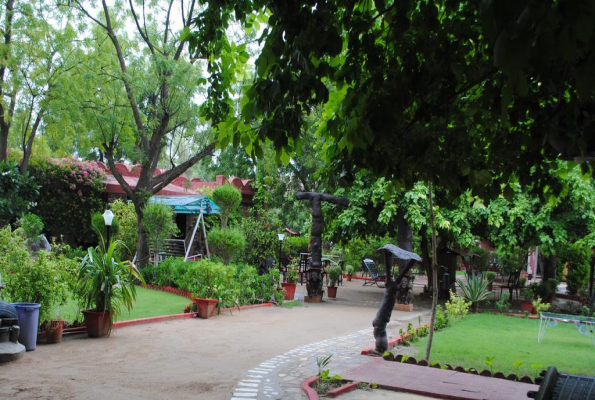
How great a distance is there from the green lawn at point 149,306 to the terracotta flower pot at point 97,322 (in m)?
0.61

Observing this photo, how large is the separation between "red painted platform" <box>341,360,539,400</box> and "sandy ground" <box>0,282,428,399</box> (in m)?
1.81

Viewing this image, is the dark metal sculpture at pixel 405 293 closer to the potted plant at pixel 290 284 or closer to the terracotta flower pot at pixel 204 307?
the potted plant at pixel 290 284

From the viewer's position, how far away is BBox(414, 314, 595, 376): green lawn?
813 centimetres

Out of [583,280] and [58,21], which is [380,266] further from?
[58,21]

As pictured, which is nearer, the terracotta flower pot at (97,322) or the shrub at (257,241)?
the terracotta flower pot at (97,322)

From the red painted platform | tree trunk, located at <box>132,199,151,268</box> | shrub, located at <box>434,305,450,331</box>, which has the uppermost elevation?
tree trunk, located at <box>132,199,151,268</box>

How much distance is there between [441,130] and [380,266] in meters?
22.0

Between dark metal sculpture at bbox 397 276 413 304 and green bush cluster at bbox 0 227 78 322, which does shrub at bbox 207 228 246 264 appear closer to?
dark metal sculpture at bbox 397 276 413 304

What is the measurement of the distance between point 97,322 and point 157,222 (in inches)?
311

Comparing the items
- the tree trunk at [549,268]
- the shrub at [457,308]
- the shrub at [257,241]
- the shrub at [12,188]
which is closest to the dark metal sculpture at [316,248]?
the shrub at [257,241]

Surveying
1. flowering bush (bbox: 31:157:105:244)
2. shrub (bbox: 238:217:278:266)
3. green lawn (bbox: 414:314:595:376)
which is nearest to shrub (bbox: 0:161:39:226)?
shrub (bbox: 238:217:278:266)

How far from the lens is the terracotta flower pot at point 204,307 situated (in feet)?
39.3

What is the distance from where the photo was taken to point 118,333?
380 inches

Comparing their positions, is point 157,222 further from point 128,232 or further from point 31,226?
point 31,226
